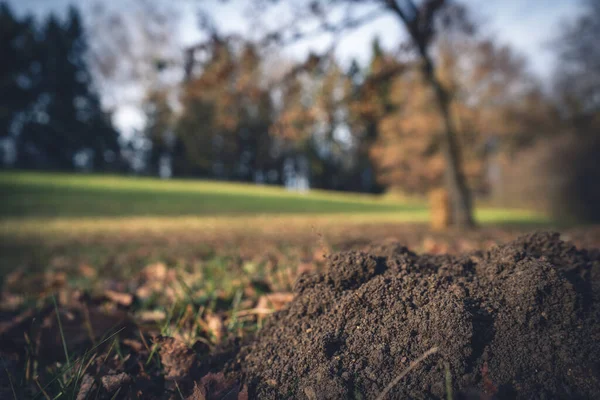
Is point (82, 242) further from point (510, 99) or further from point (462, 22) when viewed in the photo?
point (510, 99)

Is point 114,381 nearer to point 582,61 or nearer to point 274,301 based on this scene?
point 274,301

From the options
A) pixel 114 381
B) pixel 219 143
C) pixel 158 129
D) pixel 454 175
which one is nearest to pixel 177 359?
pixel 114 381

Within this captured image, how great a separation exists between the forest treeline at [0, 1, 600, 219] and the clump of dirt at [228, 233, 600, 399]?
7.15 meters

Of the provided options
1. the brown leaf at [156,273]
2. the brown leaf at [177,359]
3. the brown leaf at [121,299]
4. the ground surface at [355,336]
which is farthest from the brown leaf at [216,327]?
the brown leaf at [156,273]

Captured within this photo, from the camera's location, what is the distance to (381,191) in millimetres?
49469

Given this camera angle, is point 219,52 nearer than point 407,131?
Yes

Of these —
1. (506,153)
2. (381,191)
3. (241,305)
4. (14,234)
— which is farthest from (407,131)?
(241,305)

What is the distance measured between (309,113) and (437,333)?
7.43 m

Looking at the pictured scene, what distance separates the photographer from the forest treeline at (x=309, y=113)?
345 inches

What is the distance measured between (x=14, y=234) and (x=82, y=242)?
299 cm

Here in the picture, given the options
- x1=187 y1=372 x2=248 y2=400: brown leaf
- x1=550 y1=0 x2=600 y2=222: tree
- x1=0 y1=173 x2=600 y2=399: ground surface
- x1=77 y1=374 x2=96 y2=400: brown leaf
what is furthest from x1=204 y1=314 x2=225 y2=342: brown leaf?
x1=550 y1=0 x2=600 y2=222: tree

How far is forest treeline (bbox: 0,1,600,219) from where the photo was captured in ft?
28.7

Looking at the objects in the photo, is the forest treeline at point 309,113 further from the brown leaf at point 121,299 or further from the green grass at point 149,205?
the brown leaf at point 121,299

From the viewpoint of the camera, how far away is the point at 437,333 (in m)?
1.16
